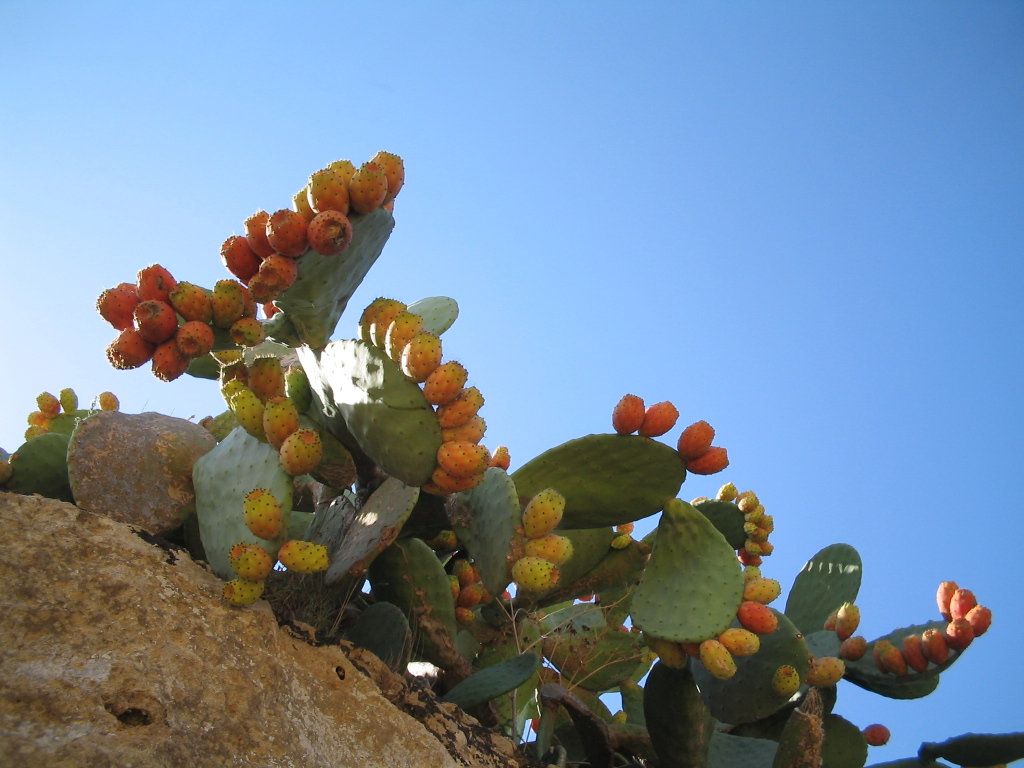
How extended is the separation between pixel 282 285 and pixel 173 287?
0.92 feet

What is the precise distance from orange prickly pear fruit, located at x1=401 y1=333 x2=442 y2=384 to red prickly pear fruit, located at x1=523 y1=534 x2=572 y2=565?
1.82ft

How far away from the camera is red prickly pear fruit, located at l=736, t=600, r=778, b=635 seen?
2207mm

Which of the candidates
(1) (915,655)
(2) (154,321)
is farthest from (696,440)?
(2) (154,321)

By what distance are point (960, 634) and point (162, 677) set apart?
2346 mm

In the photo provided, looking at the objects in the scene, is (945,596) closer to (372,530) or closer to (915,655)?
(915,655)

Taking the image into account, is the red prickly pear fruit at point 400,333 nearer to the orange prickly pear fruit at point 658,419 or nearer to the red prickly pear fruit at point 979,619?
the orange prickly pear fruit at point 658,419

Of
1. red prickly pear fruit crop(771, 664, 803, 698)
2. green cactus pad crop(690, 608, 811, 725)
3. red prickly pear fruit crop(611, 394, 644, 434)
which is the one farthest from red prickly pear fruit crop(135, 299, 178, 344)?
red prickly pear fruit crop(771, 664, 803, 698)

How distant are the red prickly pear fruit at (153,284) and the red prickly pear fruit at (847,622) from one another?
239 centimetres

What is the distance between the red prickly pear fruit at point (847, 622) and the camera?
9.09 ft

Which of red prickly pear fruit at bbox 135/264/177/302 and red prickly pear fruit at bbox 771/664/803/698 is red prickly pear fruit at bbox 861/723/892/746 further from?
red prickly pear fruit at bbox 135/264/177/302

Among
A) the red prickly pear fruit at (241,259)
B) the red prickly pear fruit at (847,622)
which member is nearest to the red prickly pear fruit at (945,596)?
the red prickly pear fruit at (847,622)

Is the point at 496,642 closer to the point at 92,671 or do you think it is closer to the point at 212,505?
the point at 212,505

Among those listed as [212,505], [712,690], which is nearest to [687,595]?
[712,690]

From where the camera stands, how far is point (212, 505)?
2.05m
